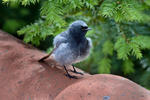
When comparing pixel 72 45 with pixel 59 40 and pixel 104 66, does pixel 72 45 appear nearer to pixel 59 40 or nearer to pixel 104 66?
pixel 59 40

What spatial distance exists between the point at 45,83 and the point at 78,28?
26.7 inches

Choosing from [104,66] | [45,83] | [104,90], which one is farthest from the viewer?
[104,66]

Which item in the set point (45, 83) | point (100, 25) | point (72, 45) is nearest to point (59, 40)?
point (72, 45)

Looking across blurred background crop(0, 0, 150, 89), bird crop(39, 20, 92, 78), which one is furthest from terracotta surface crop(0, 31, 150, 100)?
blurred background crop(0, 0, 150, 89)

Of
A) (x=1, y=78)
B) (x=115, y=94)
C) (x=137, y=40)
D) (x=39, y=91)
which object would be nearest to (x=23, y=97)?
(x=39, y=91)

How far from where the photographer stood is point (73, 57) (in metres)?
2.63

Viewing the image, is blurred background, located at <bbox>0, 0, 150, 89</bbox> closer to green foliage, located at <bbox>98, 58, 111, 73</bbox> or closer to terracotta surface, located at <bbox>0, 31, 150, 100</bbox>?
green foliage, located at <bbox>98, 58, 111, 73</bbox>

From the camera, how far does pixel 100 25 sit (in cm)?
324

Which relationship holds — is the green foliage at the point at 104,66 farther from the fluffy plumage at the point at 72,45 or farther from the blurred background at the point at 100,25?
the fluffy plumage at the point at 72,45

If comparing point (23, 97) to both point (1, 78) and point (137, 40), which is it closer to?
point (1, 78)

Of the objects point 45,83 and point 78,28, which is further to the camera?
point 78,28

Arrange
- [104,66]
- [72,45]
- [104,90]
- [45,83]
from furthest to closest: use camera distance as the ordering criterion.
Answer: [104,66] < [72,45] < [45,83] < [104,90]

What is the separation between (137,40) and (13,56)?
4.08 feet

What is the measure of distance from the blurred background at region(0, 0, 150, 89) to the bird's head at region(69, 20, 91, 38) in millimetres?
164
